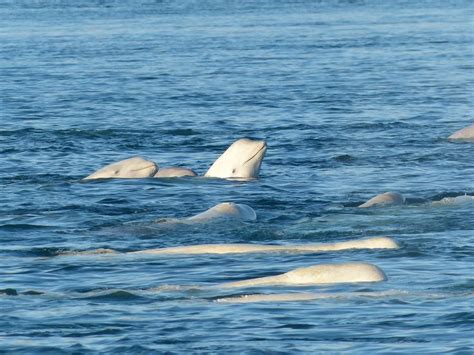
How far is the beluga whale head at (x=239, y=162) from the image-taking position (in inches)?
927

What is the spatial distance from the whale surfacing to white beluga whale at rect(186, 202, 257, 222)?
3.94 m

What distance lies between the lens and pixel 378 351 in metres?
12.5

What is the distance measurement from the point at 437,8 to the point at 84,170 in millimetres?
56304

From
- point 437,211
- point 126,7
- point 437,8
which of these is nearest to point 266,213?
point 437,211

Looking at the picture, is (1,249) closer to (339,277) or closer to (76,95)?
(339,277)

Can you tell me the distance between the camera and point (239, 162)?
23.7 m

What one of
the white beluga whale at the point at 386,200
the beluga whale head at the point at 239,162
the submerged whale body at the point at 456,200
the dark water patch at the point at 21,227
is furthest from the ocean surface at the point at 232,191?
the beluga whale head at the point at 239,162

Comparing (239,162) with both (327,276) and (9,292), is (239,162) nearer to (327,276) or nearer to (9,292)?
(327,276)

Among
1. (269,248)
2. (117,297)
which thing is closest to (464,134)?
(269,248)

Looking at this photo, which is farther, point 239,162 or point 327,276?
point 239,162

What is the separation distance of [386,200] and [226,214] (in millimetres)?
2434

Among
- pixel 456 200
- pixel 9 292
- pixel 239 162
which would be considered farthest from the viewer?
pixel 239 162

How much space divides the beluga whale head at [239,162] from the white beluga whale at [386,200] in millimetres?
3351

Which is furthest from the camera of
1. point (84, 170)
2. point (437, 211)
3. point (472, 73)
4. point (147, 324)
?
point (472, 73)
